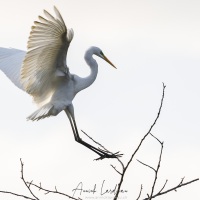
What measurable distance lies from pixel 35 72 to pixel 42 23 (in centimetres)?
125

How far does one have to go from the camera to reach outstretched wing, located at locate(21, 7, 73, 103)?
762cm

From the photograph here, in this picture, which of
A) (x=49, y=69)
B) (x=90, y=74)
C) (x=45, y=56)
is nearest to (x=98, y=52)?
(x=90, y=74)

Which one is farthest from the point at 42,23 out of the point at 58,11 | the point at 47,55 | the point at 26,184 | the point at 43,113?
the point at 26,184

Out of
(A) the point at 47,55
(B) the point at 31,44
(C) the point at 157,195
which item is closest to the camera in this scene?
(C) the point at 157,195

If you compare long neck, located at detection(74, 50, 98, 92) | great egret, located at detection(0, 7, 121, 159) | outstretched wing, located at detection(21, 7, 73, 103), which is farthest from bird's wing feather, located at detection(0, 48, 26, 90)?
long neck, located at detection(74, 50, 98, 92)

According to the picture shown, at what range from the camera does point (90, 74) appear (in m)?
9.68

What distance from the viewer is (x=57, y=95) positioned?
9.48 m

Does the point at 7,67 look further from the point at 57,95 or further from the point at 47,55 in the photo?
the point at 47,55

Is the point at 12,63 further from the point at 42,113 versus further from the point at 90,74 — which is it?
the point at 42,113

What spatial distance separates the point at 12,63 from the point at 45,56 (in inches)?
66.2

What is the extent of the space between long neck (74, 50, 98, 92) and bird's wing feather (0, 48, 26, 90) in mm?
799

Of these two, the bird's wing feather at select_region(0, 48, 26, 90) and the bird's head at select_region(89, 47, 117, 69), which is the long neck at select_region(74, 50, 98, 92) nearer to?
the bird's head at select_region(89, 47, 117, 69)

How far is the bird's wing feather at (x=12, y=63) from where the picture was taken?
31.8 ft

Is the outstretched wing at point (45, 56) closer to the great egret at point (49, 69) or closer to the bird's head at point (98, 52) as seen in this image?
the great egret at point (49, 69)
